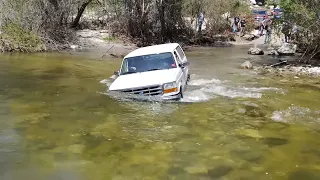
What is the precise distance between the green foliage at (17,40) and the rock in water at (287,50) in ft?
49.5

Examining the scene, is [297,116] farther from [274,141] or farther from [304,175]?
[304,175]

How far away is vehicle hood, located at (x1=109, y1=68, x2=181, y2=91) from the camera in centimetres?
1114

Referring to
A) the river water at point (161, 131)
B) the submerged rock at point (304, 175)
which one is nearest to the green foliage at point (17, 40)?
the river water at point (161, 131)

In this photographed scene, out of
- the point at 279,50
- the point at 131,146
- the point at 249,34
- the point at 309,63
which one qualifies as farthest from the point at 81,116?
the point at 249,34

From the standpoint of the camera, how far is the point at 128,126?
31.4ft

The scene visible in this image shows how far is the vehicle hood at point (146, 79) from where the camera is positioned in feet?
36.6

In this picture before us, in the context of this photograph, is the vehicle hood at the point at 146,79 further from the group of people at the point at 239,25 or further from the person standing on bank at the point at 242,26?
the person standing on bank at the point at 242,26

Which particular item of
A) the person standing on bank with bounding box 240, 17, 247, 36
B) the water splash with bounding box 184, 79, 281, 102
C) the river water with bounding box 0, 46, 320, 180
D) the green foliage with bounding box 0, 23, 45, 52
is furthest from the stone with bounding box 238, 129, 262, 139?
the person standing on bank with bounding box 240, 17, 247, 36

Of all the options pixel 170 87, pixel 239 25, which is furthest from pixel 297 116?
pixel 239 25

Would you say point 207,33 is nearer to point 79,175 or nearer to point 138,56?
point 138,56

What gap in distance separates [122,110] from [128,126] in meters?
1.45

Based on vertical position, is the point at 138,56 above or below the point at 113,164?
above

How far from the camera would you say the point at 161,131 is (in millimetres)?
9188

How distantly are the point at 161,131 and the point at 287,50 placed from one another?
19.0 meters
